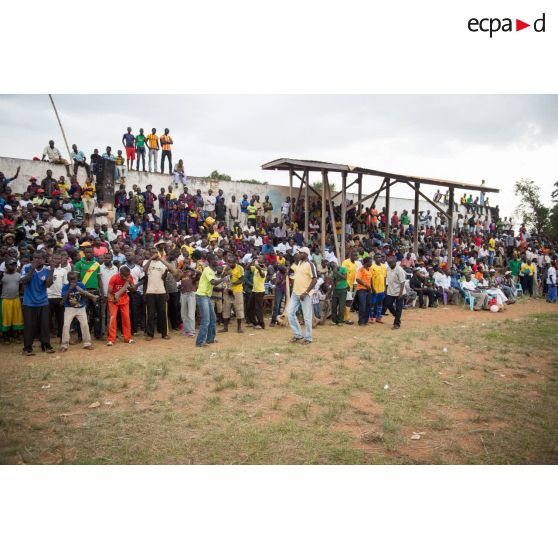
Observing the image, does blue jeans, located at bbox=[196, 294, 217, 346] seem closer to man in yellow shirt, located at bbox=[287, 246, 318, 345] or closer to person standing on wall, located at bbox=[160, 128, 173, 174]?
man in yellow shirt, located at bbox=[287, 246, 318, 345]

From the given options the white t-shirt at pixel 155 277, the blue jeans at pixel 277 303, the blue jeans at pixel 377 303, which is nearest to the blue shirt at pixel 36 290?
the white t-shirt at pixel 155 277

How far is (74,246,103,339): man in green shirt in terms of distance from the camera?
30.7 feet

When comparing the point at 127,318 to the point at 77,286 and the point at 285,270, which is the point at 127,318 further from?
the point at 285,270

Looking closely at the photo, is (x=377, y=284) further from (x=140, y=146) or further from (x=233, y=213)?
(x=140, y=146)

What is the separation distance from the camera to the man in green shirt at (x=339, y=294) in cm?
1170

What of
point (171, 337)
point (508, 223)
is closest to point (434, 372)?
point (171, 337)

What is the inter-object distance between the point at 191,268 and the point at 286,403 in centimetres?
545

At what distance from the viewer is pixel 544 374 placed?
704 cm

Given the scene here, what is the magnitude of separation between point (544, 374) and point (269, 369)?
3.98m

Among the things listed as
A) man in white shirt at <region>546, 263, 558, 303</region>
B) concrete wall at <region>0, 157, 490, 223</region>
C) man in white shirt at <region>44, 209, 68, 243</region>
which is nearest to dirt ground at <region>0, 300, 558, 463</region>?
man in white shirt at <region>44, 209, 68, 243</region>

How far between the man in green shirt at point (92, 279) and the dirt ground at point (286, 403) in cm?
84

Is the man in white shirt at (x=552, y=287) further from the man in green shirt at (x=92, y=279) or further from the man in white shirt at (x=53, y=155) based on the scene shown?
the man in white shirt at (x=53, y=155)

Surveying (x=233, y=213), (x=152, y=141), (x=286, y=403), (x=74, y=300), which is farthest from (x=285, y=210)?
(x=286, y=403)

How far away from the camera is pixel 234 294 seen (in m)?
10.8
